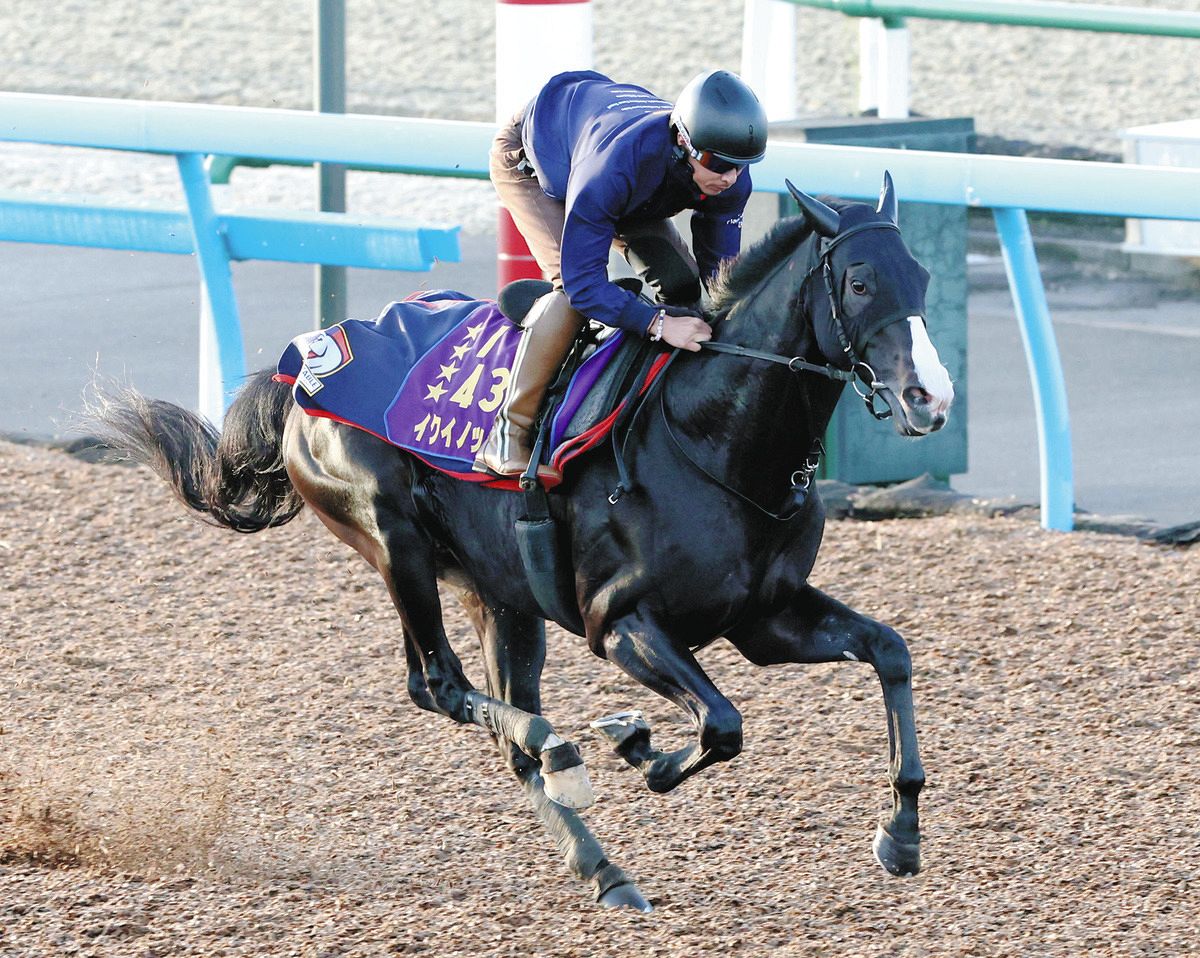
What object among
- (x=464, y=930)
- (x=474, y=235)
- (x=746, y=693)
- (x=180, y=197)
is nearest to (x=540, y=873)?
(x=464, y=930)

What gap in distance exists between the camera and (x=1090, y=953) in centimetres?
418

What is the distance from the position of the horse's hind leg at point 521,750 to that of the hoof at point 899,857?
0.55 metres

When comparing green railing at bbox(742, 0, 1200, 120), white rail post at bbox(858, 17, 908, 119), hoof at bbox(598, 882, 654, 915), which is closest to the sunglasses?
hoof at bbox(598, 882, 654, 915)

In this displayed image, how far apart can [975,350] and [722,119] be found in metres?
6.45

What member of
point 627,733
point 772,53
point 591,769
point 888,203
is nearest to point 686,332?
point 888,203

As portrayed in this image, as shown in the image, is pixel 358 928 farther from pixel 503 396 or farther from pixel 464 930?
pixel 503 396

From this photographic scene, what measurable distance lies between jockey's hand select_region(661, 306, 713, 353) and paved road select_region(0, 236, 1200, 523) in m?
3.70

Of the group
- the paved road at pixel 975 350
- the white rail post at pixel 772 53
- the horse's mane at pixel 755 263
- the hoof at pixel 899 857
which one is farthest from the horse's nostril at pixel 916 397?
the white rail post at pixel 772 53

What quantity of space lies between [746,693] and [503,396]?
1.61 meters

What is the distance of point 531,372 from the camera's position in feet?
14.9

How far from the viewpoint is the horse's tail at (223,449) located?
18.0 ft

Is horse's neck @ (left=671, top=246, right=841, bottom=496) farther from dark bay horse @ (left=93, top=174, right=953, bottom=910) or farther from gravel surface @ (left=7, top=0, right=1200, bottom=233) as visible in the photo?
gravel surface @ (left=7, top=0, right=1200, bottom=233)

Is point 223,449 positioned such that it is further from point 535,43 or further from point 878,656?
point 535,43

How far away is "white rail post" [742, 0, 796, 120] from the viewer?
10.3m
